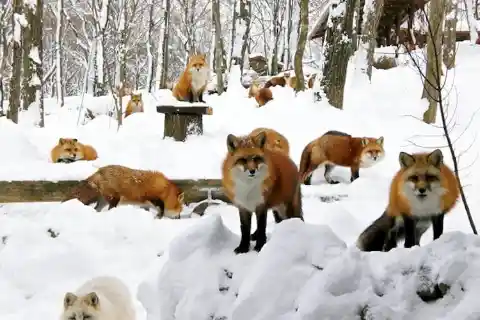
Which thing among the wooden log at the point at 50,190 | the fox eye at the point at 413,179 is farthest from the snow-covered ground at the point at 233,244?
the fox eye at the point at 413,179

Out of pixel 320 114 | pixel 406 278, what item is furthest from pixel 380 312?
pixel 320 114

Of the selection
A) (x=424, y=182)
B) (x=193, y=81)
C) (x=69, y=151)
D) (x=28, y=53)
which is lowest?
(x=69, y=151)

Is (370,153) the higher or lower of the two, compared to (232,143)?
lower

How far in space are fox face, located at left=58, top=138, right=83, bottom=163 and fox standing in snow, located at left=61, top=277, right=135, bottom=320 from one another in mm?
5374

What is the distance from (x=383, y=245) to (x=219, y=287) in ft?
4.51

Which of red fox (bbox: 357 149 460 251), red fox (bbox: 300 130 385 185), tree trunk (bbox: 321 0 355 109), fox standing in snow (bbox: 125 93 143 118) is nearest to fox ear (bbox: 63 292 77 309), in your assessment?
red fox (bbox: 357 149 460 251)

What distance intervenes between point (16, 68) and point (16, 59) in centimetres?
23

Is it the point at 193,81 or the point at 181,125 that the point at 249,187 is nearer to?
the point at 181,125

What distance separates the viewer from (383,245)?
382 centimetres

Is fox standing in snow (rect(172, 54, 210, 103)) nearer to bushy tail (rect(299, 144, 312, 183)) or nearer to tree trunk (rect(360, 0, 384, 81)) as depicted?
bushy tail (rect(299, 144, 312, 183))

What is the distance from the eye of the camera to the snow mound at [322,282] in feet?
8.02

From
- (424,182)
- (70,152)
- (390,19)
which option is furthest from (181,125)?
(390,19)

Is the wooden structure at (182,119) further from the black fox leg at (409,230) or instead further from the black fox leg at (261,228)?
the black fox leg at (409,230)

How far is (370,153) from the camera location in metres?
8.05
